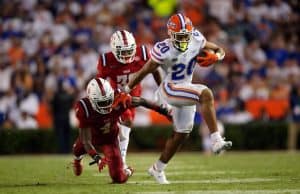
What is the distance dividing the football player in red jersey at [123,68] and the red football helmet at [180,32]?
78 centimetres

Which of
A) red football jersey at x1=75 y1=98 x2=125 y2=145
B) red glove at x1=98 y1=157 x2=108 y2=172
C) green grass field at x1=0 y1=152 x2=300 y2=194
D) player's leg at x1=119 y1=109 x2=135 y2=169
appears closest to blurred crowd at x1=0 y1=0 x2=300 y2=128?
green grass field at x1=0 y1=152 x2=300 y2=194

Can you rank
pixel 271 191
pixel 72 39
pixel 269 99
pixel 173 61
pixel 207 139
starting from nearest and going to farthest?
pixel 271 191 → pixel 173 61 → pixel 207 139 → pixel 269 99 → pixel 72 39

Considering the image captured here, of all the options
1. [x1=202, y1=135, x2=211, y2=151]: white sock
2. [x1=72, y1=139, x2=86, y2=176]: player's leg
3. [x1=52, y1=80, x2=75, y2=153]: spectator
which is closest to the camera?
[x1=72, y1=139, x2=86, y2=176]: player's leg

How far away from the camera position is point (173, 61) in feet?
24.6

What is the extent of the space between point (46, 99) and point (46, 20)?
2.10m

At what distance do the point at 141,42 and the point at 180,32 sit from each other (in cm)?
777

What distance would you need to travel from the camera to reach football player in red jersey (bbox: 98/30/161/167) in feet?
26.9

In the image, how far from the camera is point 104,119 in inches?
299

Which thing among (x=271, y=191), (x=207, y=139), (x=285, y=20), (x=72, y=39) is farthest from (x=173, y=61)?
(x=285, y=20)

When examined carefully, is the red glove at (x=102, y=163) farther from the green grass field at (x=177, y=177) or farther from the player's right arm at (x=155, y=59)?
the player's right arm at (x=155, y=59)

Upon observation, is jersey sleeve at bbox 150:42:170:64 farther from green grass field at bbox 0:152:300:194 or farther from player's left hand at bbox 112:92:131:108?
green grass field at bbox 0:152:300:194

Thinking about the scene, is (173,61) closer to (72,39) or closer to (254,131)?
(254,131)

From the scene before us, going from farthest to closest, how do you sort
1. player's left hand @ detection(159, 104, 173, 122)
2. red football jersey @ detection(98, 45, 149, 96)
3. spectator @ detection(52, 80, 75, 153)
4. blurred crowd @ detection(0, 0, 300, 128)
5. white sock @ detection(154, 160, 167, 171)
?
blurred crowd @ detection(0, 0, 300, 128) → spectator @ detection(52, 80, 75, 153) → red football jersey @ detection(98, 45, 149, 96) → player's left hand @ detection(159, 104, 173, 122) → white sock @ detection(154, 160, 167, 171)

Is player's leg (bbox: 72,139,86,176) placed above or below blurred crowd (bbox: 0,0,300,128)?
above
